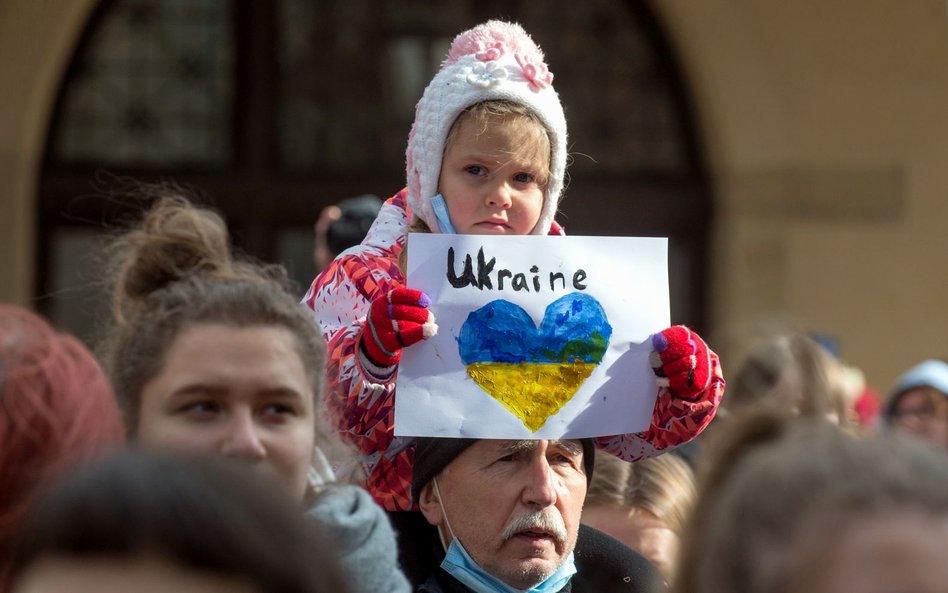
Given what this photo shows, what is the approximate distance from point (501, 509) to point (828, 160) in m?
5.01

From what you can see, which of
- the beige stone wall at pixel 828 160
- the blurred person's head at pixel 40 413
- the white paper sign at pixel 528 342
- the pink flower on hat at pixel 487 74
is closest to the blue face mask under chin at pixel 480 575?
the white paper sign at pixel 528 342

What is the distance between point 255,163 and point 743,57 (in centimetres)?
242

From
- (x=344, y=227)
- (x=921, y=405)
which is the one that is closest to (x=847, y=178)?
(x=921, y=405)

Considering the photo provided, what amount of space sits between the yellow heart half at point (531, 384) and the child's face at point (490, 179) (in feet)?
0.93

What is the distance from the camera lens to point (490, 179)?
273cm

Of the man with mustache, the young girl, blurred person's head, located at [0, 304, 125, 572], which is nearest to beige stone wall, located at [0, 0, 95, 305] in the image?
the young girl

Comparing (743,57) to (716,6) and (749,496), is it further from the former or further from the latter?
(749,496)

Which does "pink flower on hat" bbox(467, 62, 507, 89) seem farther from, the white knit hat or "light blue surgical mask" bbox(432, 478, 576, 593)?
"light blue surgical mask" bbox(432, 478, 576, 593)

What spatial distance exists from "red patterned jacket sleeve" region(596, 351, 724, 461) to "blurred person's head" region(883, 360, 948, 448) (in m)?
2.52

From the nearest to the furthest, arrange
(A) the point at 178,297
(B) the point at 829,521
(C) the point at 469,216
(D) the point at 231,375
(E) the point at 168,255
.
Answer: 1. (B) the point at 829,521
2. (D) the point at 231,375
3. (A) the point at 178,297
4. (E) the point at 168,255
5. (C) the point at 469,216

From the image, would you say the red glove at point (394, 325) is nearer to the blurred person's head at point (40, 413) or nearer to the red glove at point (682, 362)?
the red glove at point (682, 362)

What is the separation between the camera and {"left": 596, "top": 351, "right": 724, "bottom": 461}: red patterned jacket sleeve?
257cm

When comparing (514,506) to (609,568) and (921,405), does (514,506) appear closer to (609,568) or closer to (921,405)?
(609,568)

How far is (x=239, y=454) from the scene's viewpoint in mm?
2117
